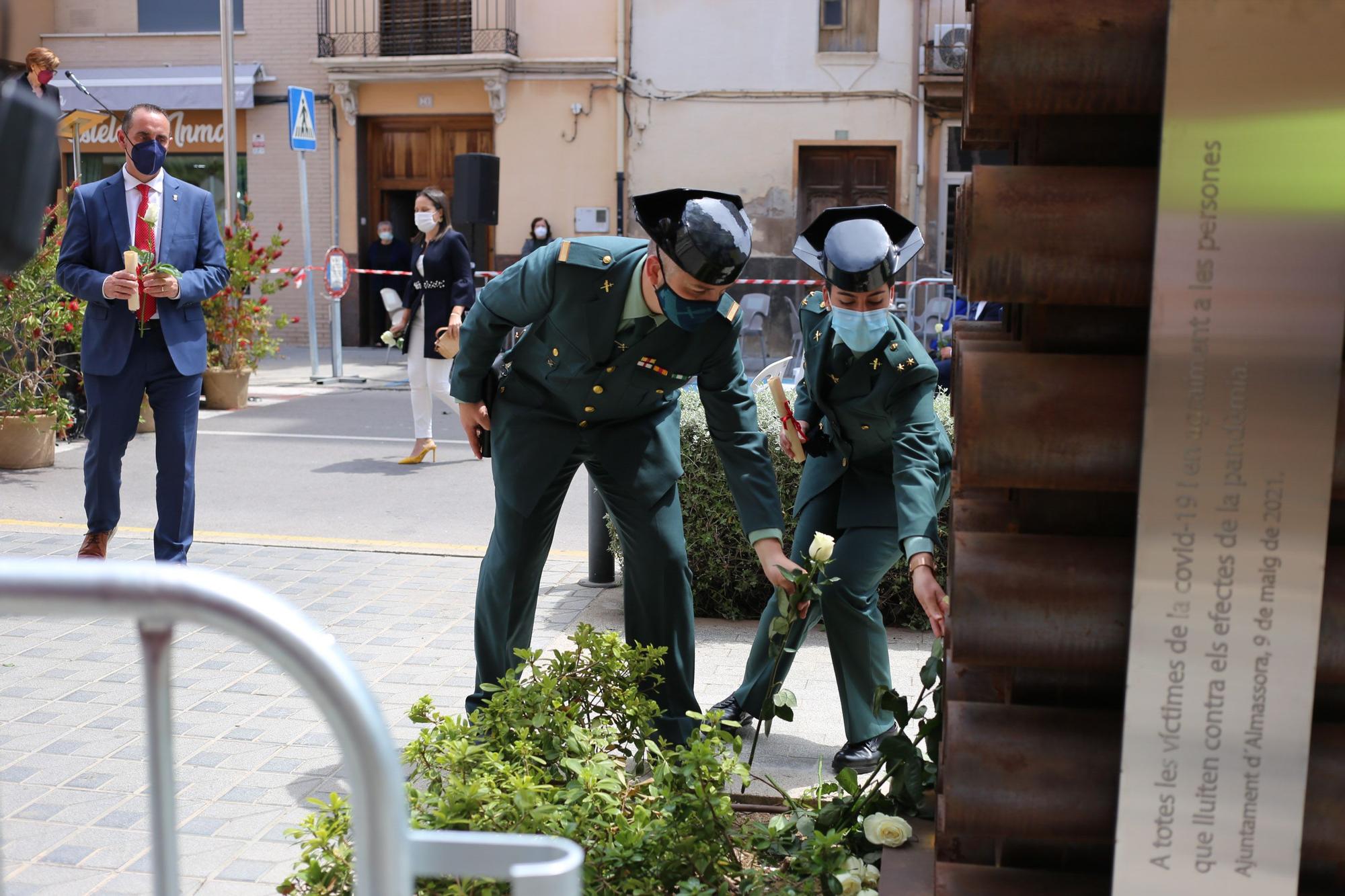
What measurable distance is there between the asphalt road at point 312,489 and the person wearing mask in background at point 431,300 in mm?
435

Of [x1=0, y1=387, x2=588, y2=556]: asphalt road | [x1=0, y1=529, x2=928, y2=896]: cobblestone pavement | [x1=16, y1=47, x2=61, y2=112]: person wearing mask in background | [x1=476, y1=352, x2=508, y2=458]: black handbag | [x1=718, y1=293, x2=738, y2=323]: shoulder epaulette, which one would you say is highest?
[x1=16, y1=47, x2=61, y2=112]: person wearing mask in background

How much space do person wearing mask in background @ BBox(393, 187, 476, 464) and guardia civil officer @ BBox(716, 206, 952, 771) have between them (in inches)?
214

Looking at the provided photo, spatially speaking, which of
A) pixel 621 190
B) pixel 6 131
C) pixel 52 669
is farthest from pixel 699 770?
pixel 621 190

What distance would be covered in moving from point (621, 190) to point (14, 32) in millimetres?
19815

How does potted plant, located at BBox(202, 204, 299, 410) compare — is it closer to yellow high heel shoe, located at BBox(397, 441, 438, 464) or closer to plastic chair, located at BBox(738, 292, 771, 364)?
yellow high heel shoe, located at BBox(397, 441, 438, 464)

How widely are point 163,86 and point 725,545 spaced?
1971 centimetres

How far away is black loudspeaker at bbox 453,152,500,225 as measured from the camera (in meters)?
13.3

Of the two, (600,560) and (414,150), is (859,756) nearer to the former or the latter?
(600,560)

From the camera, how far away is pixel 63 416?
933 centimetres

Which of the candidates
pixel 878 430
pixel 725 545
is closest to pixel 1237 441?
pixel 878 430

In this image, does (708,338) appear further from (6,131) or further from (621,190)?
(621,190)

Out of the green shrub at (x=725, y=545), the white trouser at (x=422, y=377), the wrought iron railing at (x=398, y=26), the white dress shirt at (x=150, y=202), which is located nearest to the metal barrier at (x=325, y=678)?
the green shrub at (x=725, y=545)

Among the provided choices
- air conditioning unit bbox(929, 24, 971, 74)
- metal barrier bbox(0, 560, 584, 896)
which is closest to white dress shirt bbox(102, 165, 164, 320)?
metal barrier bbox(0, 560, 584, 896)

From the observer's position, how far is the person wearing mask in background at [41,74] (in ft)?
7.29
